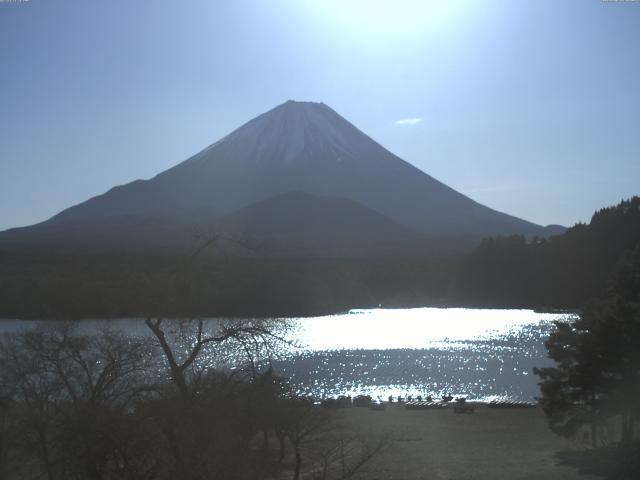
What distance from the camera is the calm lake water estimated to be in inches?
964

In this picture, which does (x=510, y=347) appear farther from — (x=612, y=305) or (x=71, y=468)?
(x=71, y=468)

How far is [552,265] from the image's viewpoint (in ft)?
189

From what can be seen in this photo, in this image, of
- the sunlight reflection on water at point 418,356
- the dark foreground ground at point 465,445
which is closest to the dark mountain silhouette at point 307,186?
the sunlight reflection on water at point 418,356

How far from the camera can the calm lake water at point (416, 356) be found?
24484mm

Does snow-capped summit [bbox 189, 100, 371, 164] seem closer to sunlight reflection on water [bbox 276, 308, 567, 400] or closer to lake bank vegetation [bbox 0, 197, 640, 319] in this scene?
lake bank vegetation [bbox 0, 197, 640, 319]

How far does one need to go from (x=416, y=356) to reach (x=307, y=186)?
64225mm

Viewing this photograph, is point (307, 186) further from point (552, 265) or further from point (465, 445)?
point (465, 445)

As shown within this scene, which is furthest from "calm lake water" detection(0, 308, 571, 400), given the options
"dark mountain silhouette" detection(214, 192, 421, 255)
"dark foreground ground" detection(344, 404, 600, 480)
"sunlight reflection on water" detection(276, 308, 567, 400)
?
"dark mountain silhouette" detection(214, 192, 421, 255)

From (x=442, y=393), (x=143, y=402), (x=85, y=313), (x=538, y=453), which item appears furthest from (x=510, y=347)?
(x=143, y=402)

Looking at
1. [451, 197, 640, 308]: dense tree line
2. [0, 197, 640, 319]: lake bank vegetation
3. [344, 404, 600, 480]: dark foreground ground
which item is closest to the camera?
[344, 404, 600, 480]: dark foreground ground

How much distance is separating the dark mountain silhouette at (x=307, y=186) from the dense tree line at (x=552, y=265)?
21.1 metres

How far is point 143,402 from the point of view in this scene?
4.92 metres

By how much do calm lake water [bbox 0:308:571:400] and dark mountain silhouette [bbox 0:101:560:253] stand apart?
87.9ft

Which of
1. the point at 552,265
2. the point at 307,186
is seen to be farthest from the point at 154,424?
the point at 307,186
